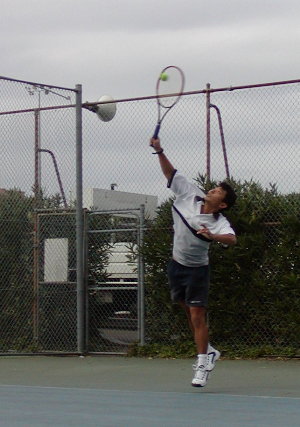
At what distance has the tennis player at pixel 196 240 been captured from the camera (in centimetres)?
848

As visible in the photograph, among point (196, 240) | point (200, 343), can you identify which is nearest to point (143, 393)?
point (200, 343)

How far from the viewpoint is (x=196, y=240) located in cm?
859

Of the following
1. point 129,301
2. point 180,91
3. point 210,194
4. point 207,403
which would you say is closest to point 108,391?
point 207,403

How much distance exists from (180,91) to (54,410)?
3.65m

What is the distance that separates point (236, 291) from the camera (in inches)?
440

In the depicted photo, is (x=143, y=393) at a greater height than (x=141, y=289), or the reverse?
(x=141, y=289)

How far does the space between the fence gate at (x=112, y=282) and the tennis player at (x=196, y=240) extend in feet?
11.0

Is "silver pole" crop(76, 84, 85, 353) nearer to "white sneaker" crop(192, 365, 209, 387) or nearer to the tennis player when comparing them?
the tennis player

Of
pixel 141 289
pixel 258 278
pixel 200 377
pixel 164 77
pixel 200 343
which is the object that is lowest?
pixel 200 377

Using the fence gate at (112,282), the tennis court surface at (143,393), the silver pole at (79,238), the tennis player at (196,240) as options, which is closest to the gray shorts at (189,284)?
A: the tennis player at (196,240)

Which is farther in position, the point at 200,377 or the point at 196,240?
the point at 196,240

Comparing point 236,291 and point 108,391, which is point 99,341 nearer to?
point 236,291

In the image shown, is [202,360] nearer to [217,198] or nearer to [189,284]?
[189,284]

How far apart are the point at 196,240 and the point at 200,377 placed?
1.15 m
